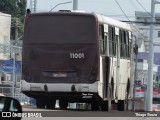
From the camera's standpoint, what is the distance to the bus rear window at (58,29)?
67.3 feet

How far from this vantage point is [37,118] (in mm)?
16234

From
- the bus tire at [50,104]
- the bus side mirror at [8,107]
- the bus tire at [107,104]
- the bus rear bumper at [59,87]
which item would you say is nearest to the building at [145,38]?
the bus tire at [107,104]

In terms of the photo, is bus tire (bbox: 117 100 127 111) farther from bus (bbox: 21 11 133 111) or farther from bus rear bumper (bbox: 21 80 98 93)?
bus rear bumper (bbox: 21 80 98 93)

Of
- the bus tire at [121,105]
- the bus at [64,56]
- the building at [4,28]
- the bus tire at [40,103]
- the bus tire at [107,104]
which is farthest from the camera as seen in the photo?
the building at [4,28]

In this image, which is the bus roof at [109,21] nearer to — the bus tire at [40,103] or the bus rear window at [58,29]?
the bus rear window at [58,29]

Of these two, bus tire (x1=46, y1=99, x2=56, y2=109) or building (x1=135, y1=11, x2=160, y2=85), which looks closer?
bus tire (x1=46, y1=99, x2=56, y2=109)

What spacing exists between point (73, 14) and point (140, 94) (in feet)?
141

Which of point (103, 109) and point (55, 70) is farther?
point (103, 109)

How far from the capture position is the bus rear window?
20.5 meters

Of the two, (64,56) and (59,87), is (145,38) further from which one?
(59,87)

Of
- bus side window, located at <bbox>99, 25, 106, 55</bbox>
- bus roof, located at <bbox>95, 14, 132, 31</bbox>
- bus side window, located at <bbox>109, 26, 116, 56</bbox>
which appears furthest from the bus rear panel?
bus side window, located at <bbox>109, 26, 116, 56</bbox>

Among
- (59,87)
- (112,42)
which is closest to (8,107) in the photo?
(59,87)

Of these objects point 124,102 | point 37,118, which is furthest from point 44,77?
point 124,102

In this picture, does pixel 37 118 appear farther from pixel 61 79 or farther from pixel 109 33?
pixel 109 33
